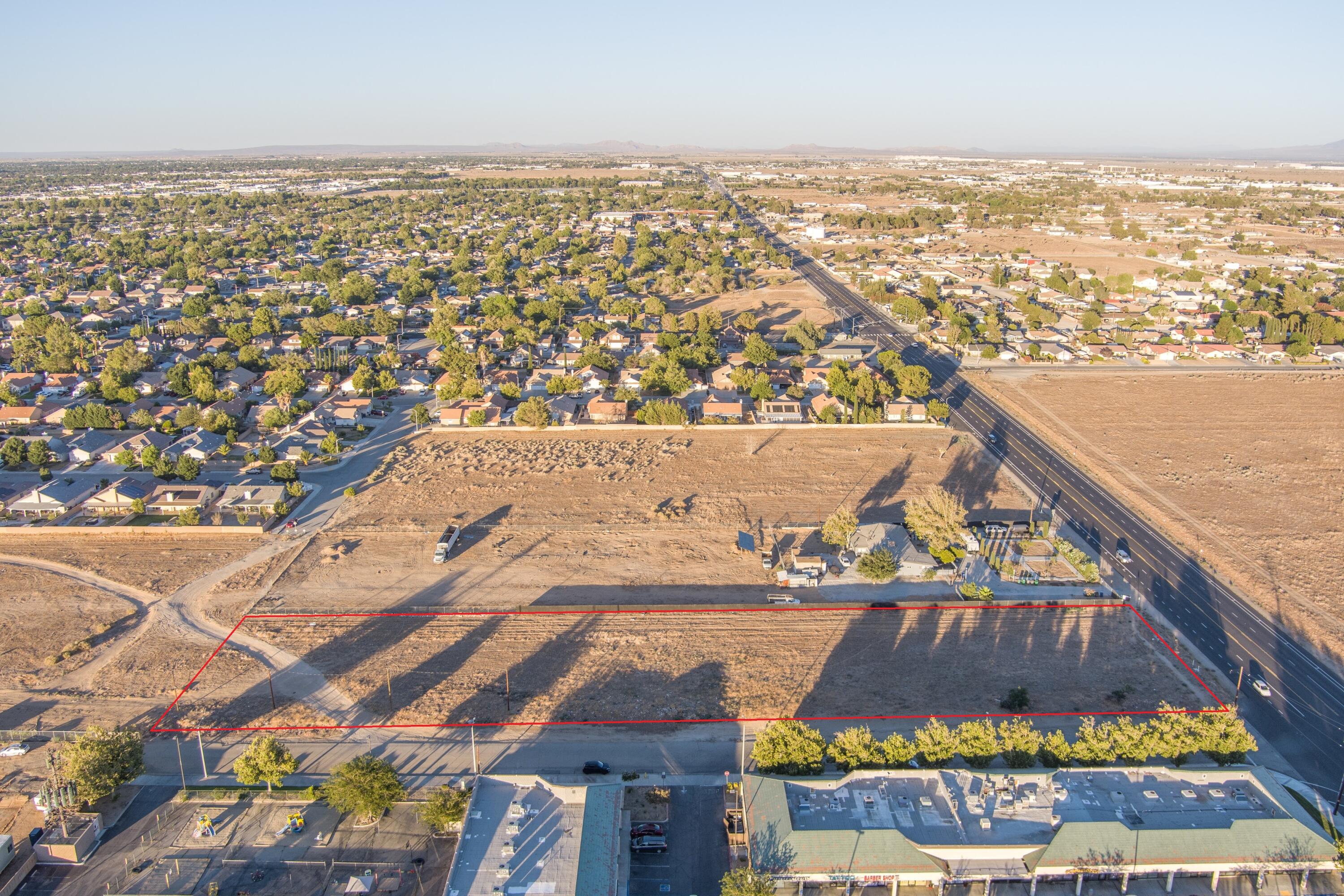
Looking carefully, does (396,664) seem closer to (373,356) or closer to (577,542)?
(577,542)

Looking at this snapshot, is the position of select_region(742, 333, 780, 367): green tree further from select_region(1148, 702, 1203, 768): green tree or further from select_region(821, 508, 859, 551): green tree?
select_region(1148, 702, 1203, 768): green tree

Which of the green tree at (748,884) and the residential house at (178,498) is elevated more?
the residential house at (178,498)

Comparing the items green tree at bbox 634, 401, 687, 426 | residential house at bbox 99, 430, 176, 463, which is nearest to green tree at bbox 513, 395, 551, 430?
green tree at bbox 634, 401, 687, 426

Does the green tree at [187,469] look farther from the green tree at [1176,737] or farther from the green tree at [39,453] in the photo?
the green tree at [1176,737]

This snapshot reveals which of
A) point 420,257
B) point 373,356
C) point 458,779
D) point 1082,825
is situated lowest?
point 458,779

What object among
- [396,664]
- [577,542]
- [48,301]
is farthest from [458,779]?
[48,301]

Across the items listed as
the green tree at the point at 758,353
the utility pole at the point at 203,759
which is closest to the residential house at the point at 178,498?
the utility pole at the point at 203,759
